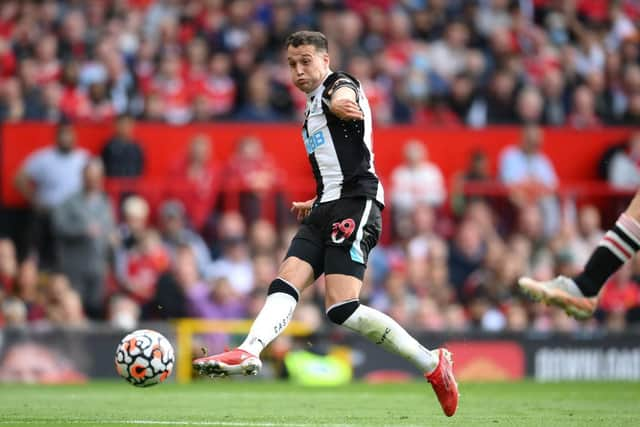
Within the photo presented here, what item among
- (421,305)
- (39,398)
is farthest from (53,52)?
(39,398)

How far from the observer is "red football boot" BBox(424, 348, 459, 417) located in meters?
9.01

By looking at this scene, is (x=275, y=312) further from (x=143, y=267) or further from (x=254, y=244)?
(x=254, y=244)

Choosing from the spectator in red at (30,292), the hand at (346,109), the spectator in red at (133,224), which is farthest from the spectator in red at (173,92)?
the hand at (346,109)

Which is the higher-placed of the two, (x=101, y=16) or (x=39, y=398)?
(x=101, y=16)

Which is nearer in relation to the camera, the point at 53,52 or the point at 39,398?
the point at 39,398

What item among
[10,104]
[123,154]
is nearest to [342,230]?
[123,154]

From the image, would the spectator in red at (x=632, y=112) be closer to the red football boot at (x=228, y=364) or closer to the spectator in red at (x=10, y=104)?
the spectator in red at (x=10, y=104)

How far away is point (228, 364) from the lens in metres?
8.30

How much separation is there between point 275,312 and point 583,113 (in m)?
12.3

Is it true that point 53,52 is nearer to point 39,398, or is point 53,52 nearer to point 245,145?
point 245,145

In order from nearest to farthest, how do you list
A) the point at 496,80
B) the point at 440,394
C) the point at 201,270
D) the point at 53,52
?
the point at 440,394 → the point at 201,270 → the point at 53,52 → the point at 496,80

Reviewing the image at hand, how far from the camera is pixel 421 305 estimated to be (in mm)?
17047

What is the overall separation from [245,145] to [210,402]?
6678 mm

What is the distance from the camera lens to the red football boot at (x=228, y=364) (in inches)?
325
